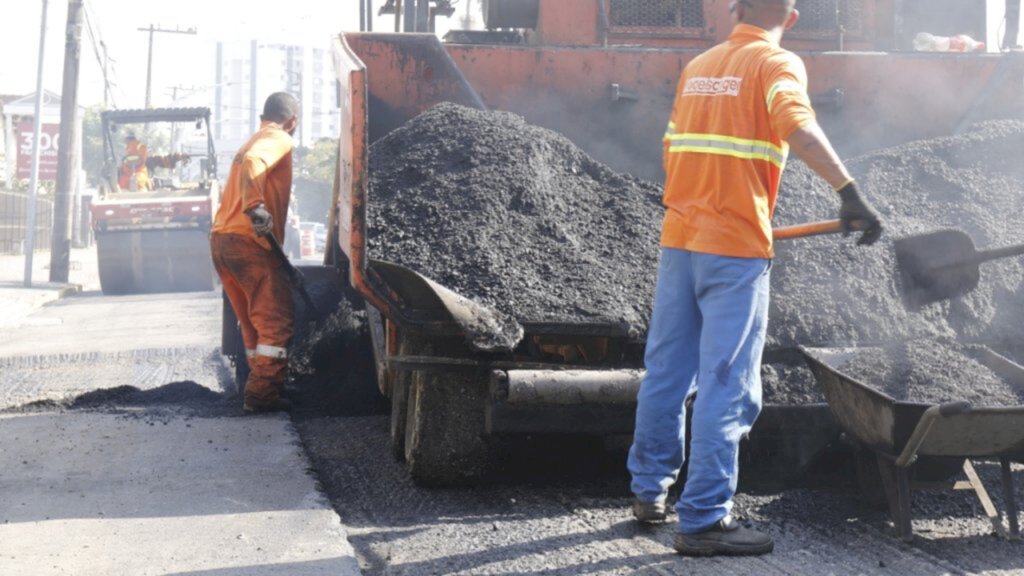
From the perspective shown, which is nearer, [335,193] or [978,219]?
[978,219]

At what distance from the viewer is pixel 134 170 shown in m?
19.5

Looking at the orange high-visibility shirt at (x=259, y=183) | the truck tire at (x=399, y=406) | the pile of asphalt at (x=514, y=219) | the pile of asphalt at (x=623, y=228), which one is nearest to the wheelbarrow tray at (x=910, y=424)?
the pile of asphalt at (x=623, y=228)

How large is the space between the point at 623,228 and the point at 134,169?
16.2 m

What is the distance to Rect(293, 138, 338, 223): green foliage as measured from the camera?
2427 inches

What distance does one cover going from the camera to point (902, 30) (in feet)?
23.8

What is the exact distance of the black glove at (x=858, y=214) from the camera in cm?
355

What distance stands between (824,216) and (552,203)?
107cm

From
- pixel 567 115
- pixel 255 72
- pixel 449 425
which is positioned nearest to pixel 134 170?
pixel 567 115

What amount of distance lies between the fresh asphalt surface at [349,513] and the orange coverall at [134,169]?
13851 millimetres

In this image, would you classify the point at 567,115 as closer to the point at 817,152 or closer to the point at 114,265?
the point at 817,152

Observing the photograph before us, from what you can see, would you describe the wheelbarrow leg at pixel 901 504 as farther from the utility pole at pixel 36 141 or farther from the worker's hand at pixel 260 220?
the utility pole at pixel 36 141

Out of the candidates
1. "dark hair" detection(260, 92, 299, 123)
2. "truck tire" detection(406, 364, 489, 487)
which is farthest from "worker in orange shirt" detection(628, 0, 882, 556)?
"dark hair" detection(260, 92, 299, 123)

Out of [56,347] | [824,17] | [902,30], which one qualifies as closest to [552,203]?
[824,17]

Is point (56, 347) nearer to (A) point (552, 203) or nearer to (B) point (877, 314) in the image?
(A) point (552, 203)
